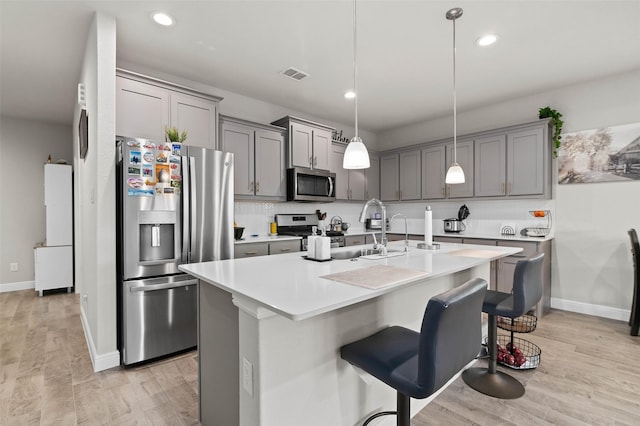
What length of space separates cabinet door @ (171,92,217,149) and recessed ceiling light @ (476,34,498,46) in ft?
8.78

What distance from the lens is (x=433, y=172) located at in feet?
16.3

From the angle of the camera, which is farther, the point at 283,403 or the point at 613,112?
the point at 613,112

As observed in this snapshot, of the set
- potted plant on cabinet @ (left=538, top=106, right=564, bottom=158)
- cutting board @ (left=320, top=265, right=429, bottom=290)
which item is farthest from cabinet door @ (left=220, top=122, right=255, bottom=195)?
potted plant on cabinet @ (left=538, top=106, right=564, bottom=158)

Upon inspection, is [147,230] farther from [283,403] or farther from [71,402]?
[283,403]

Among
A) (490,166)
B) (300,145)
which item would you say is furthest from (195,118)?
(490,166)

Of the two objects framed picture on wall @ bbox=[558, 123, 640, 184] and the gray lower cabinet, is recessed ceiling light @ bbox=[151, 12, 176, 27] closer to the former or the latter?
the gray lower cabinet

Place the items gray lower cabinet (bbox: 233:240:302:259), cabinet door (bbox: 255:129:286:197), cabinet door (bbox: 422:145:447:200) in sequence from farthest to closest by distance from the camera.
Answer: cabinet door (bbox: 422:145:447:200), cabinet door (bbox: 255:129:286:197), gray lower cabinet (bbox: 233:240:302:259)

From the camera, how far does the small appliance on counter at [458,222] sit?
4679 millimetres

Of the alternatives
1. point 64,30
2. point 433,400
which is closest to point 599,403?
point 433,400

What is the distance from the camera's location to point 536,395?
212 centimetres

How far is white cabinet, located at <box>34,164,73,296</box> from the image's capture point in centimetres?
467

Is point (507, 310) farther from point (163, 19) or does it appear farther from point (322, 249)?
point (163, 19)

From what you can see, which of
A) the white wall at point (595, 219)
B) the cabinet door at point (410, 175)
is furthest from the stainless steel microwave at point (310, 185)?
the white wall at point (595, 219)

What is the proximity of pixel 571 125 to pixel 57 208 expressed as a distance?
7226mm
